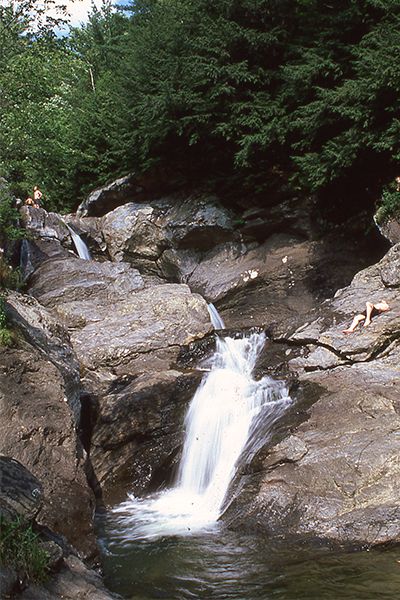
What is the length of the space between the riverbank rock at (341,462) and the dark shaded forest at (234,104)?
5.83m

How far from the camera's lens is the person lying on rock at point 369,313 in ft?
31.9

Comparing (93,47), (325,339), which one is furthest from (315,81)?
(93,47)

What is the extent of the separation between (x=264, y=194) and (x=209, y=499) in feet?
36.2

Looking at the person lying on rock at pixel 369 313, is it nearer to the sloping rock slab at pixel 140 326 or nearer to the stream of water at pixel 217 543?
the stream of water at pixel 217 543

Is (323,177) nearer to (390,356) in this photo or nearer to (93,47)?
(390,356)

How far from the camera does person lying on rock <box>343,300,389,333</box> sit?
972 centimetres

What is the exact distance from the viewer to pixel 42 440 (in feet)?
21.6

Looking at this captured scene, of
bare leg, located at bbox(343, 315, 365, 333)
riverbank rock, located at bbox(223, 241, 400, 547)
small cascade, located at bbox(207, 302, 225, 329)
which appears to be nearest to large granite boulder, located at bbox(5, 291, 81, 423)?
riverbank rock, located at bbox(223, 241, 400, 547)

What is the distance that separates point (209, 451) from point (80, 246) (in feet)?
36.0

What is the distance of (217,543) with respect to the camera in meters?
6.56

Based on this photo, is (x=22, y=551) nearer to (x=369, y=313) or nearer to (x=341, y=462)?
(x=341, y=462)

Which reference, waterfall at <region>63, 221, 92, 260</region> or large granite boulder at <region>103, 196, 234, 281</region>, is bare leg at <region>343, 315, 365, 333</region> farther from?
waterfall at <region>63, 221, 92, 260</region>

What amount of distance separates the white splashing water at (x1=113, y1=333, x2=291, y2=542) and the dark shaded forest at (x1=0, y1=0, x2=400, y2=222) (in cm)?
695

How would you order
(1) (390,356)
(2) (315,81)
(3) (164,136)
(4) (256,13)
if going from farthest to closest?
(3) (164,136), (4) (256,13), (2) (315,81), (1) (390,356)
